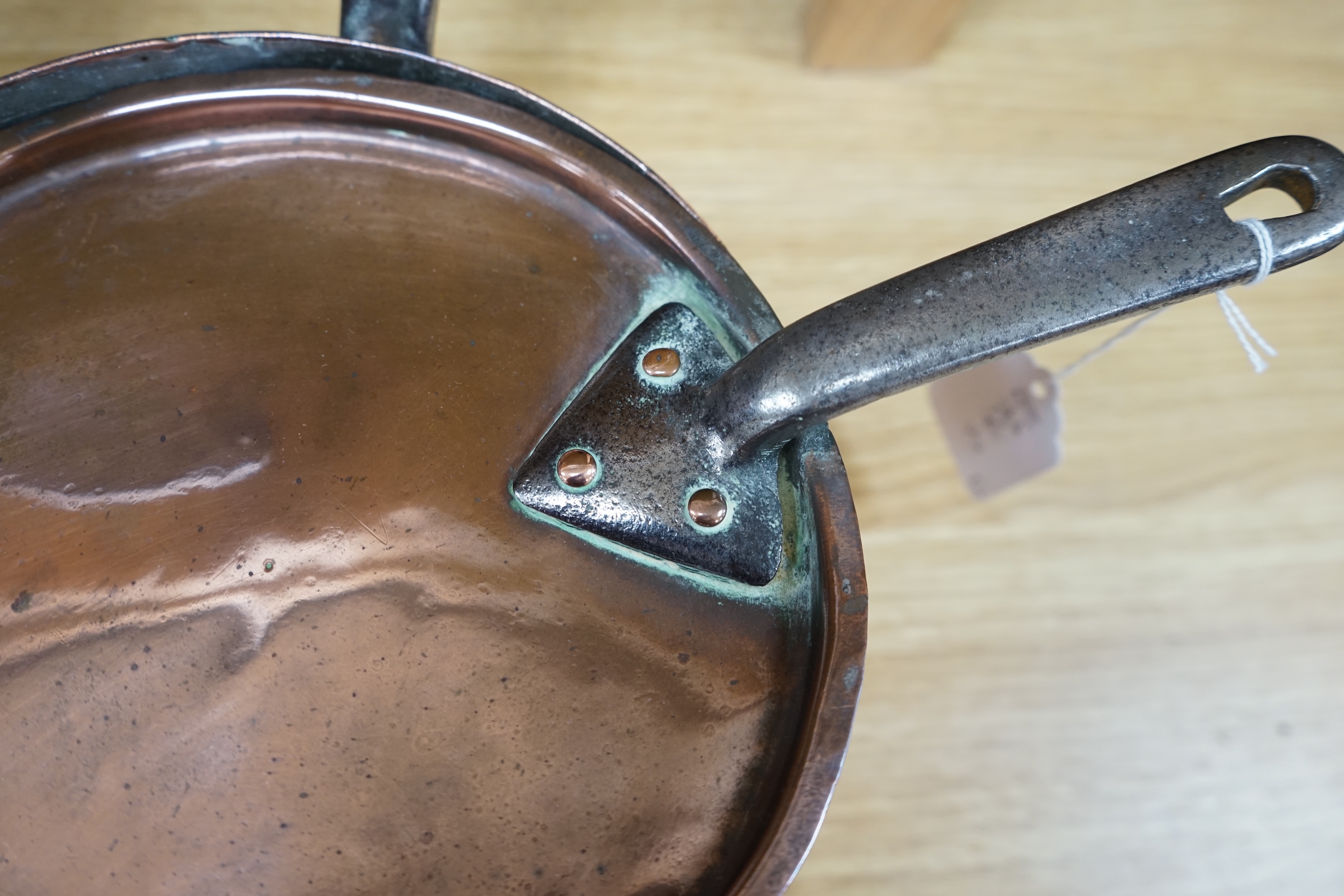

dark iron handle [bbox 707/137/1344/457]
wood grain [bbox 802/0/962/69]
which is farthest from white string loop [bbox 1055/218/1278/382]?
wood grain [bbox 802/0/962/69]

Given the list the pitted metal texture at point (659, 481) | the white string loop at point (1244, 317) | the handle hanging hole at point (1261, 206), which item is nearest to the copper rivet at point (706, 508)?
the pitted metal texture at point (659, 481)

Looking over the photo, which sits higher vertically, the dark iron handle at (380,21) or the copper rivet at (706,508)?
the dark iron handle at (380,21)

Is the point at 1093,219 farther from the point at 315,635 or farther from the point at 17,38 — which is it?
the point at 17,38

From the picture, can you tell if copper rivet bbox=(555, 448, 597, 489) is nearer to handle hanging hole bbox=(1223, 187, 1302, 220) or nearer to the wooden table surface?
the wooden table surface

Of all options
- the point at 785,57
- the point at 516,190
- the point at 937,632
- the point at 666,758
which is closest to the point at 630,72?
the point at 785,57

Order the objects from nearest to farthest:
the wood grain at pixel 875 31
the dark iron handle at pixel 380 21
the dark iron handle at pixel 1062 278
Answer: the dark iron handle at pixel 1062 278 < the dark iron handle at pixel 380 21 < the wood grain at pixel 875 31

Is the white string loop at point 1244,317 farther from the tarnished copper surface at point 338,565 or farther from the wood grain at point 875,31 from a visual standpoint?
the wood grain at point 875,31

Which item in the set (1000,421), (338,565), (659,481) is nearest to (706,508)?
(659,481)
